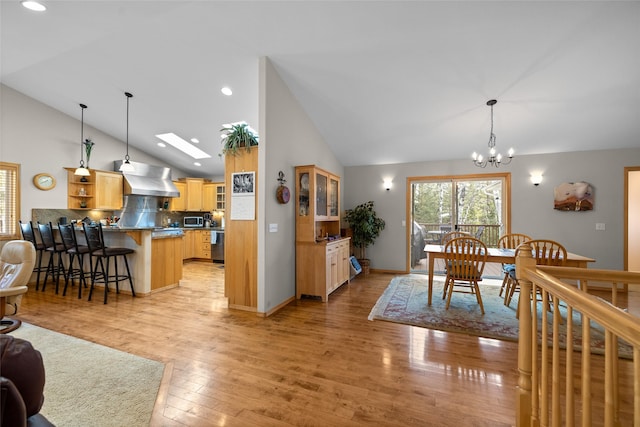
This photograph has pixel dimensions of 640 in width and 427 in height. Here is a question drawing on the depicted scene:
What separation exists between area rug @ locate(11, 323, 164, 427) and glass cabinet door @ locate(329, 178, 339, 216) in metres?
3.33

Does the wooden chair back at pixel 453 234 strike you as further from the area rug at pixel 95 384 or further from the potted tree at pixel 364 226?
the area rug at pixel 95 384

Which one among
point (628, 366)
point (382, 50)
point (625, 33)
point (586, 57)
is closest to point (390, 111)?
point (382, 50)

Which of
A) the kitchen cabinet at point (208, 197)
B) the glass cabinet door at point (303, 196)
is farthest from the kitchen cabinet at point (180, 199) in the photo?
the glass cabinet door at point (303, 196)

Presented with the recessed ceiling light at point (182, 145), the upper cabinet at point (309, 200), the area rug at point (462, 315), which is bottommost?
the area rug at point (462, 315)

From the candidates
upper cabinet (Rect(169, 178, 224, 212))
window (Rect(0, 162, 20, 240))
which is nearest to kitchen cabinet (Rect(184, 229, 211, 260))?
upper cabinet (Rect(169, 178, 224, 212))

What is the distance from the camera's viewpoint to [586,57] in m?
3.05

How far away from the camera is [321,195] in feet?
14.5

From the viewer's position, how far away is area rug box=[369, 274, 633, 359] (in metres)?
2.86

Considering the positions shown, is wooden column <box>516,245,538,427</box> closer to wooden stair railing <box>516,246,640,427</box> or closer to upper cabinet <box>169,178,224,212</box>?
wooden stair railing <box>516,246,640,427</box>

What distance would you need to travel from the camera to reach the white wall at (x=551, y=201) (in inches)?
189

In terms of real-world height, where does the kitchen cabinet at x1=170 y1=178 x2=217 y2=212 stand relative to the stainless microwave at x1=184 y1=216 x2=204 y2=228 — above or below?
above

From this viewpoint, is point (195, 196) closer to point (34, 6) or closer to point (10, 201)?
point (10, 201)

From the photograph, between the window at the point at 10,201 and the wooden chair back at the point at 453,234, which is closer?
the window at the point at 10,201

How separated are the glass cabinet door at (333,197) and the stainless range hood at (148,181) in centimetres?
434
